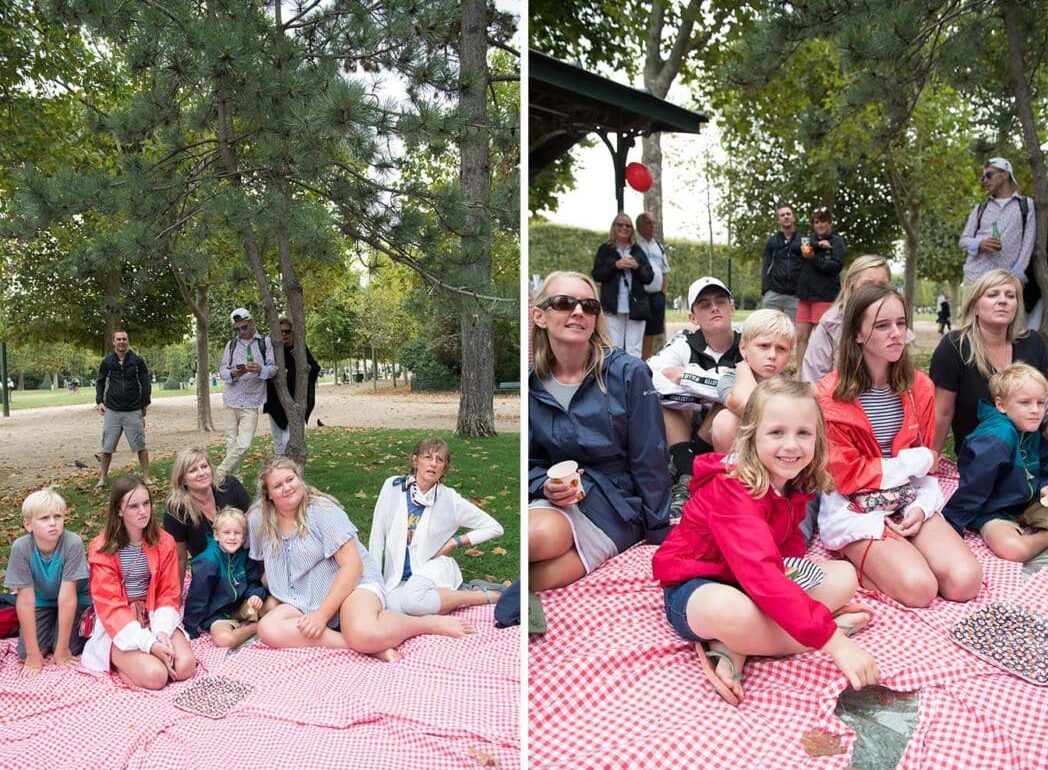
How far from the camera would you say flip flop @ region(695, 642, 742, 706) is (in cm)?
130

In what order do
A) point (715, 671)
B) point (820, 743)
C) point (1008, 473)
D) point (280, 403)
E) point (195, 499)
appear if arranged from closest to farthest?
1. point (820, 743)
2. point (715, 671)
3. point (1008, 473)
4. point (195, 499)
5. point (280, 403)

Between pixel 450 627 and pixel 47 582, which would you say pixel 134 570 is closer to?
pixel 47 582

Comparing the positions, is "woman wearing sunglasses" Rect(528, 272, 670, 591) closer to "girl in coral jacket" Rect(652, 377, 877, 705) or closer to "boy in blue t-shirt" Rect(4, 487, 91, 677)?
"girl in coral jacket" Rect(652, 377, 877, 705)

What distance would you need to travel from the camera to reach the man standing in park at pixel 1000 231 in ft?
6.95

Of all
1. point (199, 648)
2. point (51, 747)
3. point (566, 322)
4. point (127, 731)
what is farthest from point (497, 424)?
point (51, 747)

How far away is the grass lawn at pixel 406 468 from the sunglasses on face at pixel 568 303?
63 centimetres

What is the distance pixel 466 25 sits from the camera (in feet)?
6.82

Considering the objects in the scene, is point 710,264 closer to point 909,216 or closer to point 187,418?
point 909,216

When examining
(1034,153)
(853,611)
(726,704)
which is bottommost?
(726,704)

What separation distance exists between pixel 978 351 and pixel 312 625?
5.93ft

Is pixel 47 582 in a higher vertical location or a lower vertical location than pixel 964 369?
lower

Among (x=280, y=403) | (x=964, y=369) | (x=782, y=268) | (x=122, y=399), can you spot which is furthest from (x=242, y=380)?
(x=964, y=369)

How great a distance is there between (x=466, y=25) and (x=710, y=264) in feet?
3.13

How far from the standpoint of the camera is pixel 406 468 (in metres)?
2.05
